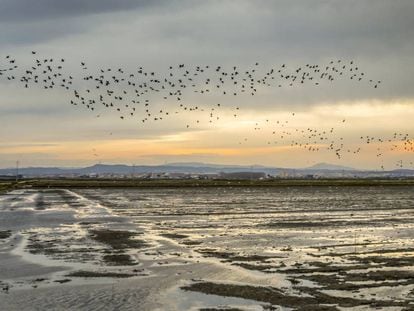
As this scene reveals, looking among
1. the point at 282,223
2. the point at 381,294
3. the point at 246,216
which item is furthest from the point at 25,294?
the point at 246,216

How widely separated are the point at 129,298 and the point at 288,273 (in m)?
6.41

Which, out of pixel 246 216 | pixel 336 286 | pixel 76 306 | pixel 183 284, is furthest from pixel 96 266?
pixel 246 216

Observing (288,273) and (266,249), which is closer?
(288,273)

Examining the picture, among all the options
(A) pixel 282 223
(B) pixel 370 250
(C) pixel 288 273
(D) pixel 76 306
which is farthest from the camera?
(A) pixel 282 223

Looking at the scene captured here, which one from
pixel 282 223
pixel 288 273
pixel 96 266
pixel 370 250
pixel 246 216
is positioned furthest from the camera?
pixel 246 216

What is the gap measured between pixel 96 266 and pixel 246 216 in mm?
28486

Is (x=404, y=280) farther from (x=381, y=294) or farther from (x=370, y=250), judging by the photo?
(x=370, y=250)

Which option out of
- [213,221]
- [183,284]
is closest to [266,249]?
[183,284]

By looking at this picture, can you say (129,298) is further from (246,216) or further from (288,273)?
(246,216)

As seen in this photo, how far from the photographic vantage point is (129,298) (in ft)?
56.1

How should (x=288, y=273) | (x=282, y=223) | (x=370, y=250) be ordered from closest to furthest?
(x=288, y=273) → (x=370, y=250) → (x=282, y=223)

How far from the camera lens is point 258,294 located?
17375 millimetres

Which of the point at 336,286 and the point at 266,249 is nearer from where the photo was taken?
the point at 336,286

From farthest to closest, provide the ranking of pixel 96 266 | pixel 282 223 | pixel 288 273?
pixel 282 223
pixel 96 266
pixel 288 273
